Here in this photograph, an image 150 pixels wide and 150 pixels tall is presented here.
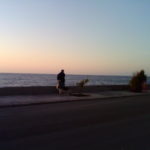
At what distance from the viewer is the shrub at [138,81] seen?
33463mm

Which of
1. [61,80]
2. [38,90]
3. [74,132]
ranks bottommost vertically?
[74,132]

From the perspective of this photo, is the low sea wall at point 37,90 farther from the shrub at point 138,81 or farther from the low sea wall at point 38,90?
the shrub at point 138,81

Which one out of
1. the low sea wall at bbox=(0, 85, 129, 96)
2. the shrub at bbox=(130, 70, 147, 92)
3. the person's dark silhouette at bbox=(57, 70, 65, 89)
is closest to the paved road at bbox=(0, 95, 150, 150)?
the low sea wall at bbox=(0, 85, 129, 96)

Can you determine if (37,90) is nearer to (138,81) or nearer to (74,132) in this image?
(138,81)

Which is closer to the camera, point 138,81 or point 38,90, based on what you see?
point 38,90

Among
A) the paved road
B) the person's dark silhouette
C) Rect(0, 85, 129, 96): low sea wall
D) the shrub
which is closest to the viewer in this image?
the paved road

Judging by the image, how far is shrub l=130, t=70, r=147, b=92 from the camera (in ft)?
110

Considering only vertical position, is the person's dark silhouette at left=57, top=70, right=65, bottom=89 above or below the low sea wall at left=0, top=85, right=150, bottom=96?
above

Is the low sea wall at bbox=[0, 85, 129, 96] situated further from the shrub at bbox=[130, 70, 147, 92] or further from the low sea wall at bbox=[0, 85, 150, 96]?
the shrub at bbox=[130, 70, 147, 92]

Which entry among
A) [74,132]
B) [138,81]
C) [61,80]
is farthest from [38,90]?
[74,132]

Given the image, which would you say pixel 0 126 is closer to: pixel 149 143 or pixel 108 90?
pixel 149 143

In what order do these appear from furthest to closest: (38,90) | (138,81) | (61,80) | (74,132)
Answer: (138,81) < (38,90) < (61,80) < (74,132)

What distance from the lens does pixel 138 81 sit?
33781 mm

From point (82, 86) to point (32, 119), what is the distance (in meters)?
14.9
